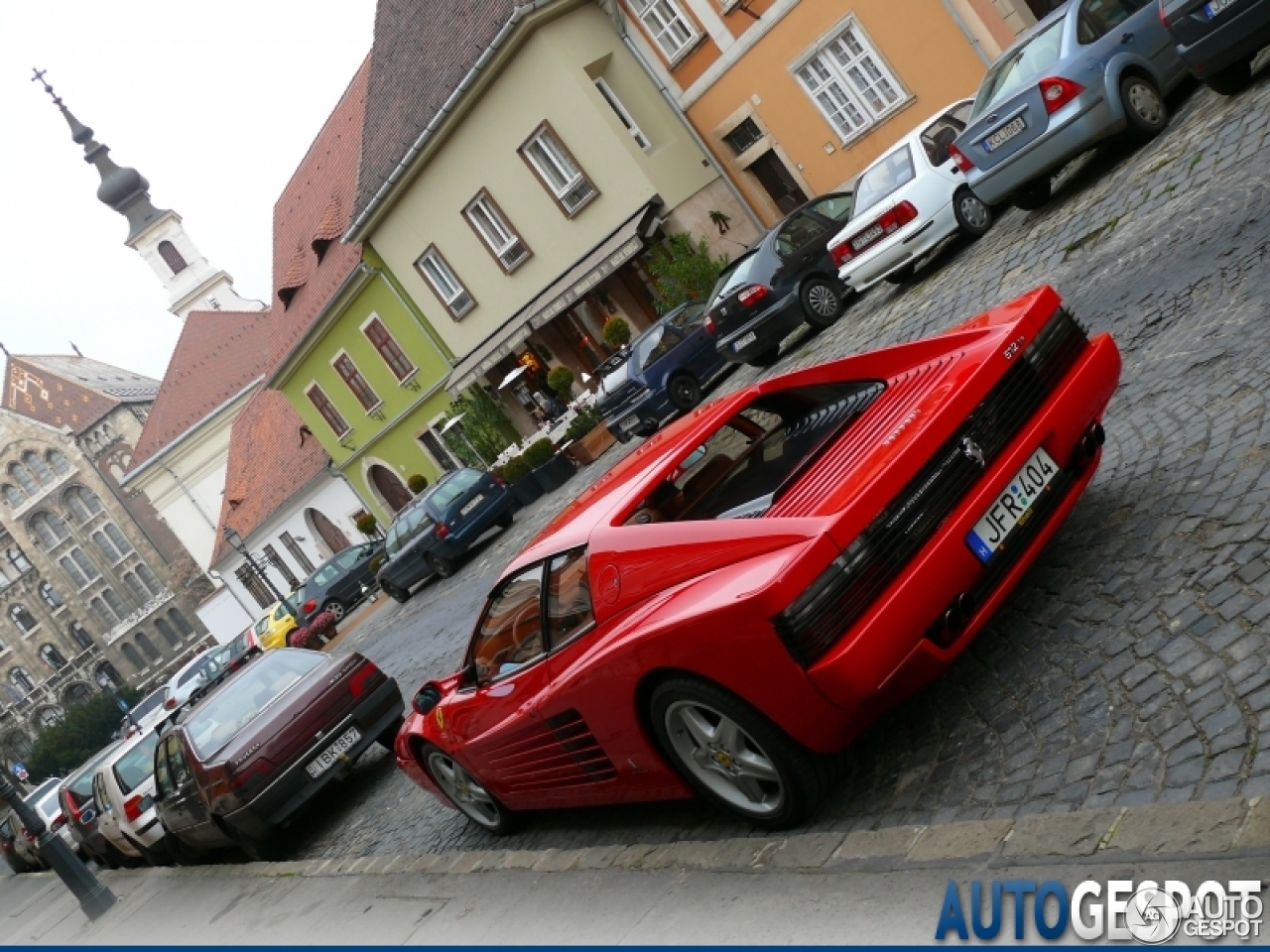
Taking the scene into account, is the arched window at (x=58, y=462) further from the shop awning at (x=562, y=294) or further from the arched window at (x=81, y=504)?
the shop awning at (x=562, y=294)

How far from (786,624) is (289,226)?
45.5m

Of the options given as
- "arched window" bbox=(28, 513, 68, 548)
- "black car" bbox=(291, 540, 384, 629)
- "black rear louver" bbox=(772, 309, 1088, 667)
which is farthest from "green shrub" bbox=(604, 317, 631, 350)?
"arched window" bbox=(28, 513, 68, 548)

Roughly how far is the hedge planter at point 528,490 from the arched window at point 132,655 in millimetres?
82096

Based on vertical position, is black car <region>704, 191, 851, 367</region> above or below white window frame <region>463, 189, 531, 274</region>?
below

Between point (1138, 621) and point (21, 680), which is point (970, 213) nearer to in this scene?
point (1138, 621)

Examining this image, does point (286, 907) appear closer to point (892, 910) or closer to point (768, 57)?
point (892, 910)

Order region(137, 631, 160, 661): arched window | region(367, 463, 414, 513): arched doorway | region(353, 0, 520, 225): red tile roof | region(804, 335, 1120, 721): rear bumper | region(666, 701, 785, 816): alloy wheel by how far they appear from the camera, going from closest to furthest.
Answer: region(804, 335, 1120, 721): rear bumper
region(666, 701, 785, 816): alloy wheel
region(353, 0, 520, 225): red tile roof
region(367, 463, 414, 513): arched doorway
region(137, 631, 160, 661): arched window

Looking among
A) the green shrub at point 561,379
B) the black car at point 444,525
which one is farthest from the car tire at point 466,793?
the green shrub at point 561,379

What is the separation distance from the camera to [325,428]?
4747 centimetres

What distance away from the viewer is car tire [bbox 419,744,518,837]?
8.07 meters

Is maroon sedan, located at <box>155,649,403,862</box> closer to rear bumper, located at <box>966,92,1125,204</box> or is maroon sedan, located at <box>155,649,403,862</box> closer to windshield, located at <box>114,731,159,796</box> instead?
windshield, located at <box>114,731,159,796</box>

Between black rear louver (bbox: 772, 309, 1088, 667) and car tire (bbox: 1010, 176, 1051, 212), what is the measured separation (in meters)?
9.26

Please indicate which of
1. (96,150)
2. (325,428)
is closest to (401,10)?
(325,428)

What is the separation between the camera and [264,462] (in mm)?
57281
